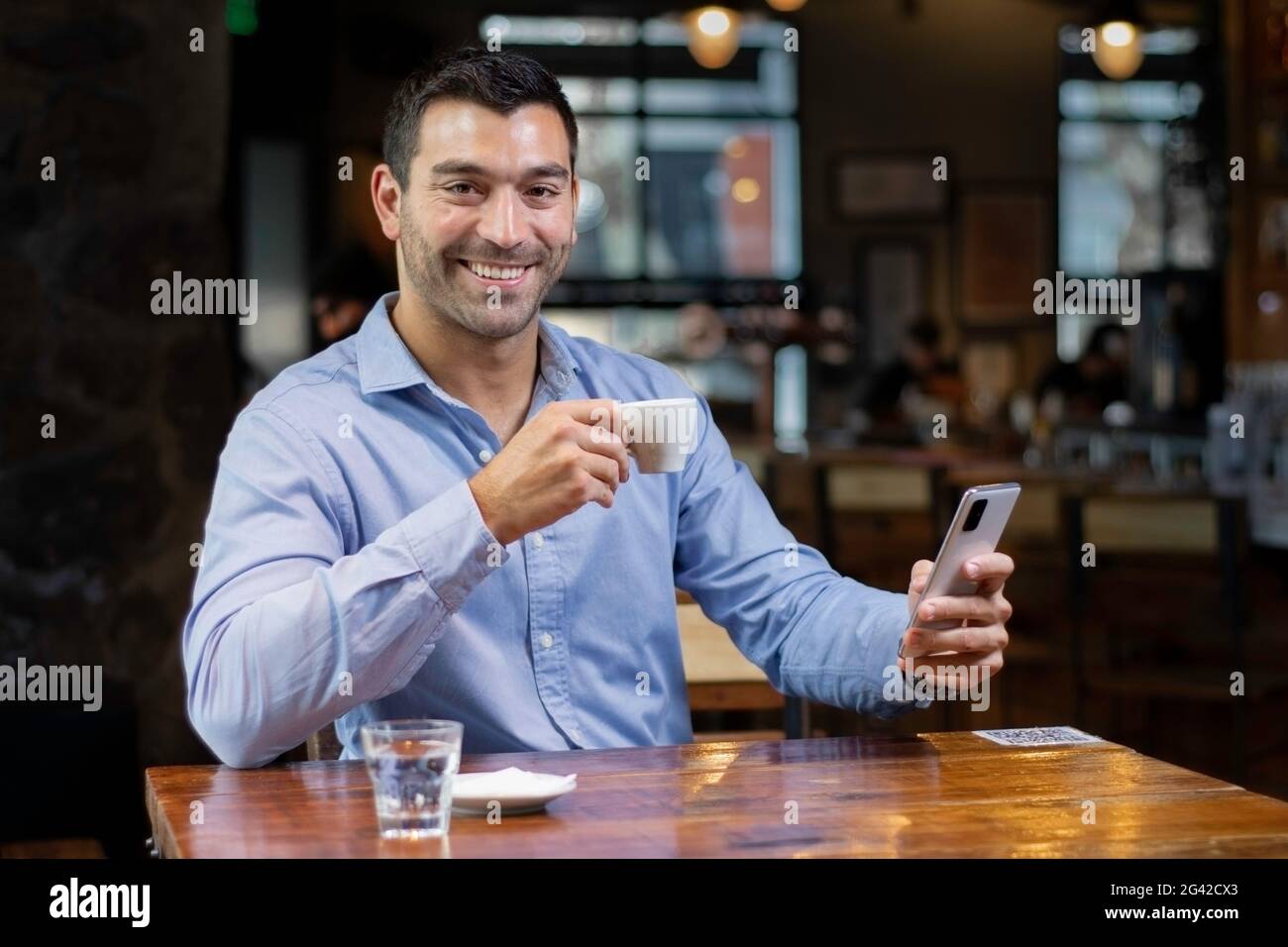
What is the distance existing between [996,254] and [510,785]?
11622 millimetres

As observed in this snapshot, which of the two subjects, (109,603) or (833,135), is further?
→ (833,135)

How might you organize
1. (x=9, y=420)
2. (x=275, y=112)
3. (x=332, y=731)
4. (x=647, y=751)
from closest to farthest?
1. (x=647, y=751)
2. (x=332, y=731)
3. (x=9, y=420)
4. (x=275, y=112)

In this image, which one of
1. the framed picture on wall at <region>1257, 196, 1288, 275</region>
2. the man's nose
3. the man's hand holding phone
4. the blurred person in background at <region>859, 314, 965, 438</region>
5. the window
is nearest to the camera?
the man's hand holding phone

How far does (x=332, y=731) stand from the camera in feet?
6.93

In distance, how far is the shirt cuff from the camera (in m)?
1.70

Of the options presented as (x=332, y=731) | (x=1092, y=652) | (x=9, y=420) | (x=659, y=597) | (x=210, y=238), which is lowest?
(x=1092, y=652)

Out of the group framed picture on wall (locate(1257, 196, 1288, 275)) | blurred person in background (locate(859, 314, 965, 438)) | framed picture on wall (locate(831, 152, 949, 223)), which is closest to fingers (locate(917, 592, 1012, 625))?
framed picture on wall (locate(1257, 196, 1288, 275))

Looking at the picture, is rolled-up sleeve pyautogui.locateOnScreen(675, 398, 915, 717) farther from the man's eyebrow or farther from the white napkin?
the white napkin

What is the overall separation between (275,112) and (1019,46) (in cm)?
535

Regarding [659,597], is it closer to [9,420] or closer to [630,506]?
[630,506]

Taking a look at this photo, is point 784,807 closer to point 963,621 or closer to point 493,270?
point 963,621

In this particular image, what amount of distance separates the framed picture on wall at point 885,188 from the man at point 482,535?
10.4m

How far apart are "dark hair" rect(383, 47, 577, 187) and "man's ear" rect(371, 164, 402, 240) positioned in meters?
0.02

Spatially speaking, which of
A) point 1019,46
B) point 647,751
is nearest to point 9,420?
point 647,751
